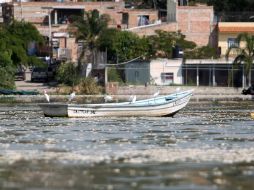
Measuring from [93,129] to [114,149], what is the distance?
457 inches

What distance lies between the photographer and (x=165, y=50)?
106m

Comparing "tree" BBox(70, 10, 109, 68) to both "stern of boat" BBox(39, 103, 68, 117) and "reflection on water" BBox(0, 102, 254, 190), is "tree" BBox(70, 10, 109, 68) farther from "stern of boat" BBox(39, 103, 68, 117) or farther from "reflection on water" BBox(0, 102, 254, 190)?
"reflection on water" BBox(0, 102, 254, 190)

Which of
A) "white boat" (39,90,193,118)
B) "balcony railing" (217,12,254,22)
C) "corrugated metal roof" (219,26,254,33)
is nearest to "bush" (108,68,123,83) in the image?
"corrugated metal roof" (219,26,254,33)

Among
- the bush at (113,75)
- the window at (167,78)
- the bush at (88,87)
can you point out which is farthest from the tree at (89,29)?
the window at (167,78)

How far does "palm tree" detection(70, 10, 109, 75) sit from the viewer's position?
10644cm

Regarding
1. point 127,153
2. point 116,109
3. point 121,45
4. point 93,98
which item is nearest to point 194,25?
point 121,45

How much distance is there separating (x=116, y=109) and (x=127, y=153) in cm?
2279

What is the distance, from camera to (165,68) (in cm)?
10012

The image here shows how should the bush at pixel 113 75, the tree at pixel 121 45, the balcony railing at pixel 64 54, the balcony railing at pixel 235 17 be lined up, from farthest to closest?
the balcony railing at pixel 235 17 → the balcony railing at pixel 64 54 → the tree at pixel 121 45 → the bush at pixel 113 75

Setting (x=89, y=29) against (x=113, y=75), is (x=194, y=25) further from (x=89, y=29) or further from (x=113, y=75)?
(x=113, y=75)

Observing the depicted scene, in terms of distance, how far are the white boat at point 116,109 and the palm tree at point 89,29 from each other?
4522 cm

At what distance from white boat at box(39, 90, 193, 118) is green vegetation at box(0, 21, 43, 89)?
35.8 meters

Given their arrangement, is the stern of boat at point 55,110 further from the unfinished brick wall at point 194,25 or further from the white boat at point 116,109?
the unfinished brick wall at point 194,25

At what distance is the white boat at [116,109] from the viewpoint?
5988 centimetres
